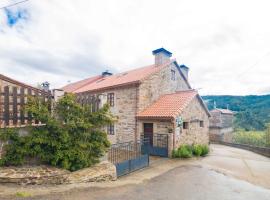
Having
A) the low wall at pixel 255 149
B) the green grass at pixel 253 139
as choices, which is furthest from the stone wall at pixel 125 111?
the green grass at pixel 253 139

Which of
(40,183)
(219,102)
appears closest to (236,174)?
(40,183)

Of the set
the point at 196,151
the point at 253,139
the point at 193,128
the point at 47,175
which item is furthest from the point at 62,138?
the point at 253,139

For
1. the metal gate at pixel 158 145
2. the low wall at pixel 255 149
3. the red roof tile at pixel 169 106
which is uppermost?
the red roof tile at pixel 169 106

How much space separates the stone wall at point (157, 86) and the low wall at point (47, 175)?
7.83 meters

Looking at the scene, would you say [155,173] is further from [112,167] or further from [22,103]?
[22,103]

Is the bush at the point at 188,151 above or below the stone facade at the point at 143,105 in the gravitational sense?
below

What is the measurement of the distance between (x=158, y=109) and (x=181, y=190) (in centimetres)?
736

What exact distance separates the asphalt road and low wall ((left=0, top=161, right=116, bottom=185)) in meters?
0.59

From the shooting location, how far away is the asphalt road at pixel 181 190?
547 cm

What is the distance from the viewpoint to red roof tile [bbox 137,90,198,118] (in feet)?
40.5

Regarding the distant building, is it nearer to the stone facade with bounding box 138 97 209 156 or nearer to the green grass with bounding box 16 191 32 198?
the stone facade with bounding box 138 97 209 156

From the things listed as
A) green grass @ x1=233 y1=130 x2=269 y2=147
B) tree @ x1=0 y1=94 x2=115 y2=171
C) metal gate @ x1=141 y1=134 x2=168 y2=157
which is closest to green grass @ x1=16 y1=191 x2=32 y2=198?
tree @ x1=0 y1=94 x2=115 y2=171

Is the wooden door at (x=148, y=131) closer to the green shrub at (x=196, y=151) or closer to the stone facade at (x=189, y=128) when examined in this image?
the stone facade at (x=189, y=128)

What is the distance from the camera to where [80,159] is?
6.44 metres
